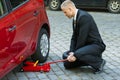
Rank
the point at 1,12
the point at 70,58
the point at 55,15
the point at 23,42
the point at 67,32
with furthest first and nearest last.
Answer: the point at 55,15
the point at 67,32
the point at 70,58
the point at 23,42
the point at 1,12

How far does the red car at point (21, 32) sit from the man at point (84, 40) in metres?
0.60

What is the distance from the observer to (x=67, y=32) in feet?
33.2

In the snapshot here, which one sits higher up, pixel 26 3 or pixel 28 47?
pixel 26 3

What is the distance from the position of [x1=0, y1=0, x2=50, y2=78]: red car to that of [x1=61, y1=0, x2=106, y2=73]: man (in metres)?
0.60

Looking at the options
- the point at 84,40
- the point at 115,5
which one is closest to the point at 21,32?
the point at 84,40

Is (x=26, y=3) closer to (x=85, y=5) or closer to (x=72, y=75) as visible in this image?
(x=72, y=75)

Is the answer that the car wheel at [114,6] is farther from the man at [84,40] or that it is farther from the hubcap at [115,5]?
the man at [84,40]

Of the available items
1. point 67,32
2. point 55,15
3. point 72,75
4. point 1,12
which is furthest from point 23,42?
point 55,15

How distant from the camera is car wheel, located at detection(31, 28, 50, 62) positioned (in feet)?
21.0

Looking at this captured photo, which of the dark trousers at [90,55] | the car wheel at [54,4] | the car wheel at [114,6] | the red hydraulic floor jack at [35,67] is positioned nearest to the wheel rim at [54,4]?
the car wheel at [54,4]

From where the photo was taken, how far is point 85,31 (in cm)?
580

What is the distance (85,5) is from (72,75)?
8925 mm

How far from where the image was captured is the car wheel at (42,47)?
6406 mm

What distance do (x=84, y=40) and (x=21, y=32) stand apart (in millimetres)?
1135
